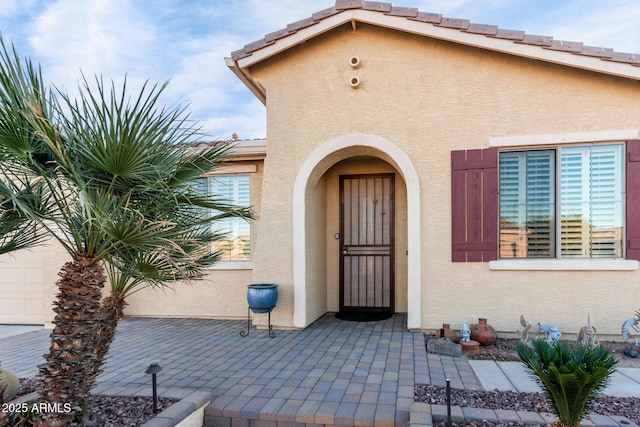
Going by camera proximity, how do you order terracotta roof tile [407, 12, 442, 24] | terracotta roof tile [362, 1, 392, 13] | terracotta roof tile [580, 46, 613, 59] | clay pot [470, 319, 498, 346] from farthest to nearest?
terracotta roof tile [362, 1, 392, 13] < terracotta roof tile [407, 12, 442, 24] < clay pot [470, 319, 498, 346] < terracotta roof tile [580, 46, 613, 59]

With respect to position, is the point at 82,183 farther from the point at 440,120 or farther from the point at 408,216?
the point at 440,120

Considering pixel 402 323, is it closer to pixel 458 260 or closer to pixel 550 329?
pixel 458 260

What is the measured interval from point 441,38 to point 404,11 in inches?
31.8

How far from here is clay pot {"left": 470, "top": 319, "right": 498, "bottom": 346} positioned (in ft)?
19.2

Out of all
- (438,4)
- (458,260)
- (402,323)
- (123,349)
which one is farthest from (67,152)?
(438,4)

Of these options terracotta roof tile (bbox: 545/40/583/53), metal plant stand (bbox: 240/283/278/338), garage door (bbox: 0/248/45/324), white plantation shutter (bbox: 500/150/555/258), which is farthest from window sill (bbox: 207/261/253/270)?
terracotta roof tile (bbox: 545/40/583/53)

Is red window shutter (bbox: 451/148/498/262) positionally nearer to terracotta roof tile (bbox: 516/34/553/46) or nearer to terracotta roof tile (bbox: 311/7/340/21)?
terracotta roof tile (bbox: 516/34/553/46)

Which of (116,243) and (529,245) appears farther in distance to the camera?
(529,245)

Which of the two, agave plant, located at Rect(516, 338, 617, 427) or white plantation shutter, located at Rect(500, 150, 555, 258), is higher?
white plantation shutter, located at Rect(500, 150, 555, 258)

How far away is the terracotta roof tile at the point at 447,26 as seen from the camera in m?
5.80

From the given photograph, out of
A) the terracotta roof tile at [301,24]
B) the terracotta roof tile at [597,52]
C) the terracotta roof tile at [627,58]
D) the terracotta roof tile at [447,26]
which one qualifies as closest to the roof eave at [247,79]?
the terracotta roof tile at [447,26]

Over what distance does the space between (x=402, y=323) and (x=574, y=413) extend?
448cm

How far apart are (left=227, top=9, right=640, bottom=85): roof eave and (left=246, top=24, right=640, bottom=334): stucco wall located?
0.90 feet

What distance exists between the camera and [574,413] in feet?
9.62
